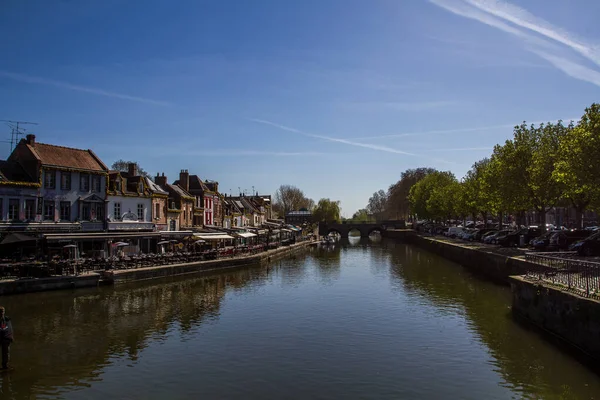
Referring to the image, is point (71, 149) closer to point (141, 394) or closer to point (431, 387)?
point (141, 394)

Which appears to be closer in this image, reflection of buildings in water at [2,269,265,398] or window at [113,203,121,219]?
reflection of buildings in water at [2,269,265,398]

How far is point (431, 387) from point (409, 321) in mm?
10143

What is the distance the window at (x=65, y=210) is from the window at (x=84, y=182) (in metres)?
2.21

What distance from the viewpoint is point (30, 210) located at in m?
42.8

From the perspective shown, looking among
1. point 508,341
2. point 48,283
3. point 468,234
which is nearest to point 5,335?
point 48,283

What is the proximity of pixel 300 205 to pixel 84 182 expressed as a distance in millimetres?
132871

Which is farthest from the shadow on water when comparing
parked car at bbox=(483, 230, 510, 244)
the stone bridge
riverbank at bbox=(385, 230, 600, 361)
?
the stone bridge

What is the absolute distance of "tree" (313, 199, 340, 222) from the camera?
15312 centimetres

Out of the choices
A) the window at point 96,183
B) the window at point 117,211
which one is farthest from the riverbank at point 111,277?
the window at point 96,183

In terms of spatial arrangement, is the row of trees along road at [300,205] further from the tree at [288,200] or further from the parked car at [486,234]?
the parked car at [486,234]

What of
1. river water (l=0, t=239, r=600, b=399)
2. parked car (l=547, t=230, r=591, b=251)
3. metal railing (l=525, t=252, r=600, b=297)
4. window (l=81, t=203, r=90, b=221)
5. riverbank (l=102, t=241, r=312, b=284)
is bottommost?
river water (l=0, t=239, r=600, b=399)

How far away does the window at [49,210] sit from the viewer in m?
44.3

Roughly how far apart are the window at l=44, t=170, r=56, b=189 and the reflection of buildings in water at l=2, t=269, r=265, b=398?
526 inches

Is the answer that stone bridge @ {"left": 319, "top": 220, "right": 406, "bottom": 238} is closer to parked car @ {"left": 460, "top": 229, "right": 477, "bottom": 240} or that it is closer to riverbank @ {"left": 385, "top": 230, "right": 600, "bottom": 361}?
parked car @ {"left": 460, "top": 229, "right": 477, "bottom": 240}
